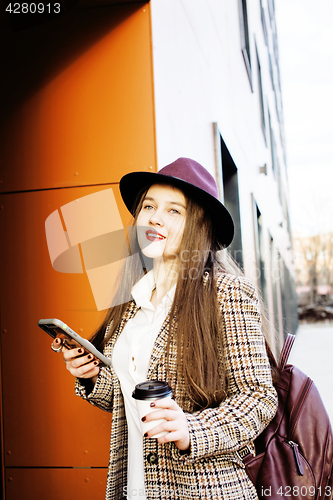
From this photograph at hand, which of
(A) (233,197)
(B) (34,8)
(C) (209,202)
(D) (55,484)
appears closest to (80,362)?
(C) (209,202)

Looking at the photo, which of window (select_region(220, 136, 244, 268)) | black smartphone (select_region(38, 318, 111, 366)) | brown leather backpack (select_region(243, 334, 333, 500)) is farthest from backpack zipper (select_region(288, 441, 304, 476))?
window (select_region(220, 136, 244, 268))

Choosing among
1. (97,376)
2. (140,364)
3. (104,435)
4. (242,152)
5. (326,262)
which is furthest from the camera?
(326,262)

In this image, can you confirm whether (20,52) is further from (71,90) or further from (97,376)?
(97,376)

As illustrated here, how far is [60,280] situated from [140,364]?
109 cm

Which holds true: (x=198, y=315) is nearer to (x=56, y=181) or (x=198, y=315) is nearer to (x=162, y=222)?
(x=162, y=222)

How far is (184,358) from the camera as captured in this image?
1463mm

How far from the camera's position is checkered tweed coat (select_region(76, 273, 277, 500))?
1276 mm

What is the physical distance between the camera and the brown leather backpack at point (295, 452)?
4.43ft

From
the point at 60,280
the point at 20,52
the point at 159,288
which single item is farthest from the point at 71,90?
the point at 159,288

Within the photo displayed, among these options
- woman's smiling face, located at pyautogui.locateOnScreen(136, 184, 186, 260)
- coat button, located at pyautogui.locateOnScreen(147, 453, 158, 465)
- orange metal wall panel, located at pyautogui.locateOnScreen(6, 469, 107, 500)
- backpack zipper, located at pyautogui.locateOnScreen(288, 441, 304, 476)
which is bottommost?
orange metal wall panel, located at pyautogui.locateOnScreen(6, 469, 107, 500)

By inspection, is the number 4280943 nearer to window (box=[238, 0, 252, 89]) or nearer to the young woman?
the young woman

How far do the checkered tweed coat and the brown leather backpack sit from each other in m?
0.07

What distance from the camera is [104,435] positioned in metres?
2.31

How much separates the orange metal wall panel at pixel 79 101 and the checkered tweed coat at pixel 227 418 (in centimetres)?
124
